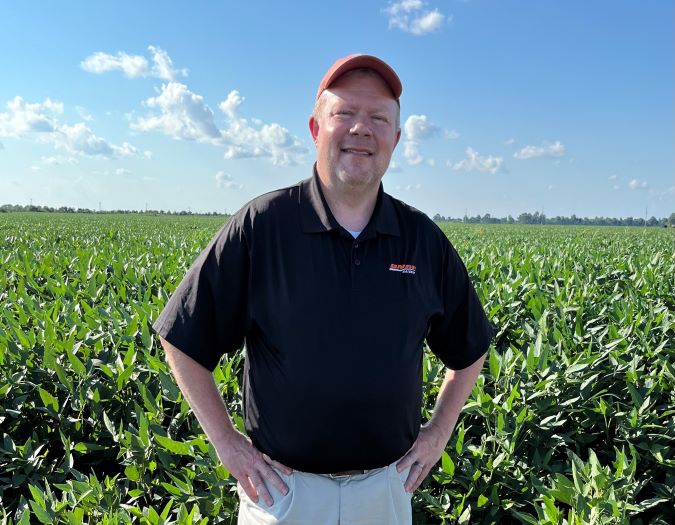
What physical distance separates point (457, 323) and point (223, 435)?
1.12 metres

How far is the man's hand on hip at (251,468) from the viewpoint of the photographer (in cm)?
195

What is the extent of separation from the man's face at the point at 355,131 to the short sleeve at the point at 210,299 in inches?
18.2

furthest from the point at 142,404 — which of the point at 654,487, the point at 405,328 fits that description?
the point at 654,487

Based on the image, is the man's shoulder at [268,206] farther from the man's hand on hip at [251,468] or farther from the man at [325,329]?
the man's hand on hip at [251,468]

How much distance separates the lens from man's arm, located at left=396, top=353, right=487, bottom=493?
Result: 2.15 meters

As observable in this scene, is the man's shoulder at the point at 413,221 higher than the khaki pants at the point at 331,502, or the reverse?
the man's shoulder at the point at 413,221

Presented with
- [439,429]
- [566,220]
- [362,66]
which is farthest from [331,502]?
[566,220]

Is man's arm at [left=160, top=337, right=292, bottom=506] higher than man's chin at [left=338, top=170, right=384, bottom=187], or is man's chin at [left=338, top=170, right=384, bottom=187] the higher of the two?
man's chin at [left=338, top=170, right=384, bottom=187]

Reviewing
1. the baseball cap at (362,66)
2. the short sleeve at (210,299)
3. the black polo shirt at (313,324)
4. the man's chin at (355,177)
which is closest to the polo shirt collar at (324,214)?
the black polo shirt at (313,324)

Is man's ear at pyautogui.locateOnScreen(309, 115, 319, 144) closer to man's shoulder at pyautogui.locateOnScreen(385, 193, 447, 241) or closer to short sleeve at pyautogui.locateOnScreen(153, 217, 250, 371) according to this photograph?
man's shoulder at pyautogui.locateOnScreen(385, 193, 447, 241)

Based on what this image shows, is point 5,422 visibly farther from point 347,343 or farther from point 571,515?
point 571,515

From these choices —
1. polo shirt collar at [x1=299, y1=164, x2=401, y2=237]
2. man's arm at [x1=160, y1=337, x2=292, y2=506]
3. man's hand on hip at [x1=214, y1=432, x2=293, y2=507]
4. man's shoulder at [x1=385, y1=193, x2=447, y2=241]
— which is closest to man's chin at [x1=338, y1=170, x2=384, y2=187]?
polo shirt collar at [x1=299, y1=164, x2=401, y2=237]

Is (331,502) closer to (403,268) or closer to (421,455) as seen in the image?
(421,455)

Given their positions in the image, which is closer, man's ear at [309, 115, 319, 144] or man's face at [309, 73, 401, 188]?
man's face at [309, 73, 401, 188]
